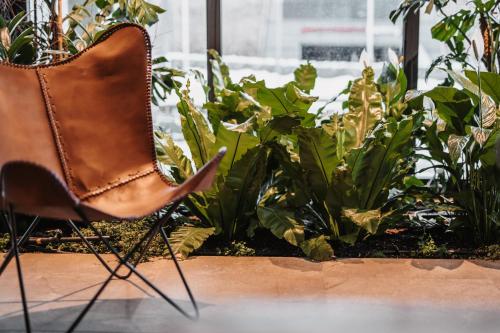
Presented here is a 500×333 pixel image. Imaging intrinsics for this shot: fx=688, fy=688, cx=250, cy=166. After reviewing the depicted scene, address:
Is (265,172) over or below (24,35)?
below

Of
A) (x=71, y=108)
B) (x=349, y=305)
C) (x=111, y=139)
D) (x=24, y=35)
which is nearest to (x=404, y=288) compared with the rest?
(x=349, y=305)

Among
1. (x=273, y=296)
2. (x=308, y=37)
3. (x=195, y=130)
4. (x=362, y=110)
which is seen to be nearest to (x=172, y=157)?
(x=195, y=130)

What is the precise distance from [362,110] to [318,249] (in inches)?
31.4

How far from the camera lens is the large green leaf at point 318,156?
10.9 ft

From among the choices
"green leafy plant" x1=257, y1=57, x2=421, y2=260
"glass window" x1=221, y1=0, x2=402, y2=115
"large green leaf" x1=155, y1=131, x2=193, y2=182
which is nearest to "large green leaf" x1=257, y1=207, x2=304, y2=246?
"green leafy plant" x1=257, y1=57, x2=421, y2=260

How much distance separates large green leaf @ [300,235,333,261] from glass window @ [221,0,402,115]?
1843 millimetres

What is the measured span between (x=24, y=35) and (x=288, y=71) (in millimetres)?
1988

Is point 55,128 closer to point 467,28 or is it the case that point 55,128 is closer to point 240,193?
point 240,193

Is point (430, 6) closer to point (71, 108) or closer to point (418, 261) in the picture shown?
point (418, 261)

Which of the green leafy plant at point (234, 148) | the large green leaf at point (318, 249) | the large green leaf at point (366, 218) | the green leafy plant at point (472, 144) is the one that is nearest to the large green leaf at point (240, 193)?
the green leafy plant at point (234, 148)

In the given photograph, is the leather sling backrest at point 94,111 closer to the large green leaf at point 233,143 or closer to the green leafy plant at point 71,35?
the large green leaf at point 233,143

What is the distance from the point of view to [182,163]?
3.66 m

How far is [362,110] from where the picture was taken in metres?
3.62

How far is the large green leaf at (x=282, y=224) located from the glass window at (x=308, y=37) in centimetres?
172
